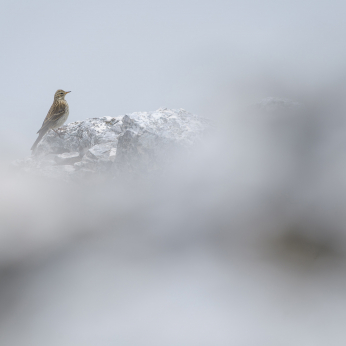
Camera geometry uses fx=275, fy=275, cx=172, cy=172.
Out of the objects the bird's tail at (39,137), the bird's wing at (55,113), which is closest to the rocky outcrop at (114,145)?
the bird's tail at (39,137)

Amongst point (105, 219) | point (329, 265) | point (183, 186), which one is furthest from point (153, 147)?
point (329, 265)

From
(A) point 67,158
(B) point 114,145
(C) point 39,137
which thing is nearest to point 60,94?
(C) point 39,137

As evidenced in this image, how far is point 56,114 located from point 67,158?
1293 millimetres

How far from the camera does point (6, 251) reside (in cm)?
482

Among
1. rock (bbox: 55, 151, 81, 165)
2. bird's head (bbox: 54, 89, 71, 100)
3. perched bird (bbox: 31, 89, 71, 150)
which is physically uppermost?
bird's head (bbox: 54, 89, 71, 100)

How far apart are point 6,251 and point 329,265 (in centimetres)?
512

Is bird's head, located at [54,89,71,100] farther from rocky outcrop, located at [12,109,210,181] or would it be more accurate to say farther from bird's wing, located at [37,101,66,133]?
rocky outcrop, located at [12,109,210,181]

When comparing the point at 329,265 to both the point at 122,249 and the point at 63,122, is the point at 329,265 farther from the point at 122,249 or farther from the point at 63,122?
the point at 63,122

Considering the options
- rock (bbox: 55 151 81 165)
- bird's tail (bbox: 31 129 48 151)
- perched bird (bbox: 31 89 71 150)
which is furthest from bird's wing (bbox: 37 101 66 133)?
rock (bbox: 55 151 81 165)

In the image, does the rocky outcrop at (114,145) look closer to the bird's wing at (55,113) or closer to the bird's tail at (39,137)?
the bird's tail at (39,137)

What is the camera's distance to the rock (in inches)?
277

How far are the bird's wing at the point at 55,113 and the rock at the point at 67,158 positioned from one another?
0.97m

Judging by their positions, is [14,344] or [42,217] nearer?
[14,344]

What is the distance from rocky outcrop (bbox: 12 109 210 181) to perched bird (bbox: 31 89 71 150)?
0.26 metres
